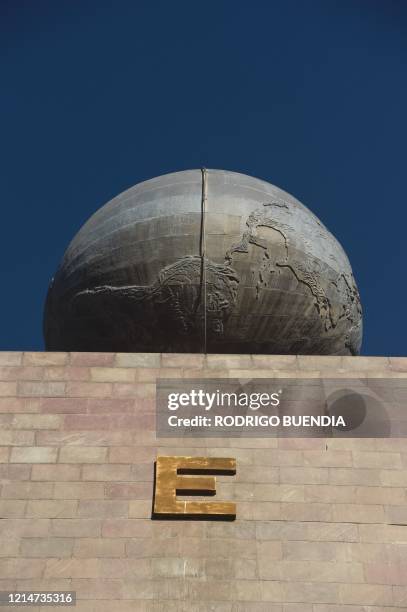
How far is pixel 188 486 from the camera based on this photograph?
9.92 meters

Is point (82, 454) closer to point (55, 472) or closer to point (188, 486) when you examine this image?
point (55, 472)

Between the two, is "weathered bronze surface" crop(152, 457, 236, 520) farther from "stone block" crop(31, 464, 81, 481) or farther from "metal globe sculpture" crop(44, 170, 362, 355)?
"metal globe sculpture" crop(44, 170, 362, 355)

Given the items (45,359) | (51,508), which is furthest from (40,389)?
(51,508)

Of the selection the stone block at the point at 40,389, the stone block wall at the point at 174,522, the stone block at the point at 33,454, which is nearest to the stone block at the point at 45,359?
the stone block wall at the point at 174,522

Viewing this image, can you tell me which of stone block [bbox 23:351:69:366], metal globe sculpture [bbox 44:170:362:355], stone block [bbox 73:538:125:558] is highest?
metal globe sculpture [bbox 44:170:362:355]

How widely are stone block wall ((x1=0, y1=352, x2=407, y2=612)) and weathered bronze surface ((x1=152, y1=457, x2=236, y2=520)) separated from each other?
0.09 meters

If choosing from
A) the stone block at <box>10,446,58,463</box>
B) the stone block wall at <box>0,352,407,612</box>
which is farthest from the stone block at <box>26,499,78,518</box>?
the stone block at <box>10,446,58,463</box>

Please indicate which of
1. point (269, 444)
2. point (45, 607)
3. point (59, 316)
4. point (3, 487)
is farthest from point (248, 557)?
point (59, 316)

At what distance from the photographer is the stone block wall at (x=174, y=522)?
30.4 feet

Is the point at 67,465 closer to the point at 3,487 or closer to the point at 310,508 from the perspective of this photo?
the point at 3,487

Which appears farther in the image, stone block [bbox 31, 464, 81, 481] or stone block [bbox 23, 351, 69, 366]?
stone block [bbox 23, 351, 69, 366]

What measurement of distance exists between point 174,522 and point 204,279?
128 inches

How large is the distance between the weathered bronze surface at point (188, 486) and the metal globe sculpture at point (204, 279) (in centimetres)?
205

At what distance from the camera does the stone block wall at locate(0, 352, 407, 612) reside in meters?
9.27
